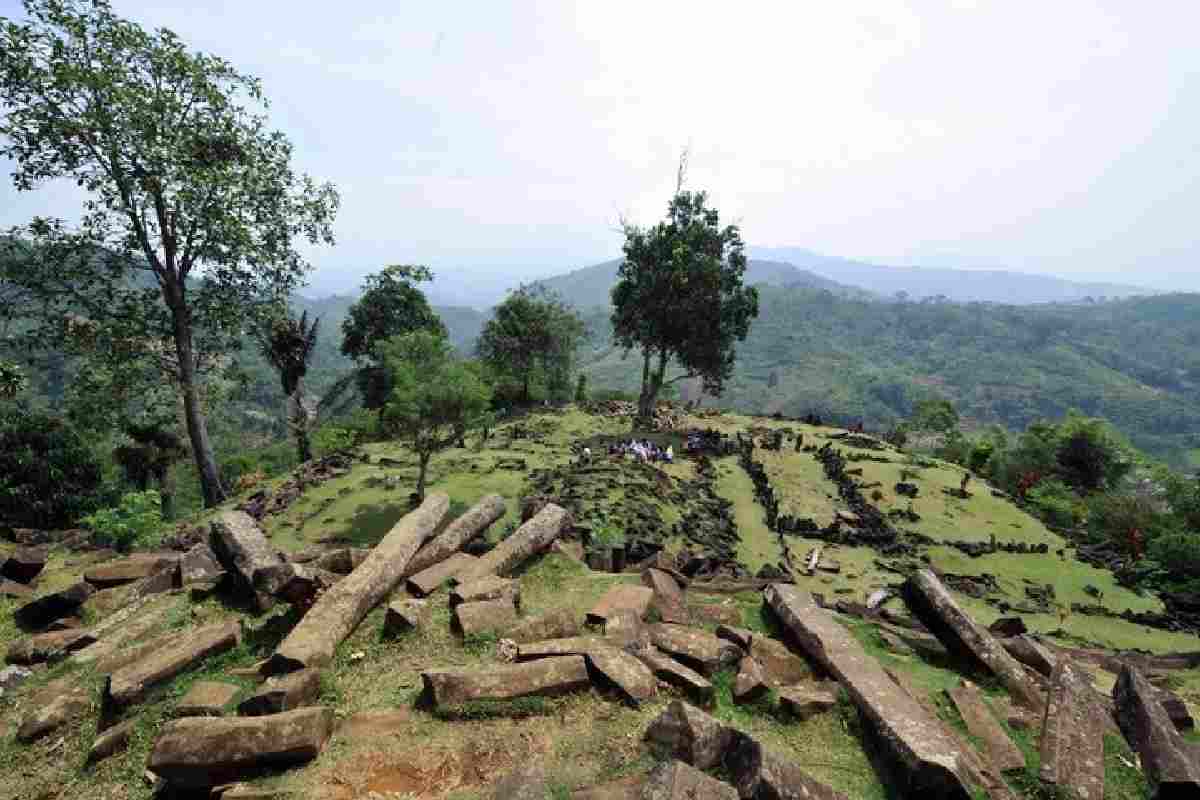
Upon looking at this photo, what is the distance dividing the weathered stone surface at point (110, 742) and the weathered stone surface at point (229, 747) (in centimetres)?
88

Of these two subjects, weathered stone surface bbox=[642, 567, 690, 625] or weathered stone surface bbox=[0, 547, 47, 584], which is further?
weathered stone surface bbox=[0, 547, 47, 584]

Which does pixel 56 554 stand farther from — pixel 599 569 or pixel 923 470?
pixel 923 470

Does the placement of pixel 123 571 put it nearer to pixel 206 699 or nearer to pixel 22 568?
pixel 22 568

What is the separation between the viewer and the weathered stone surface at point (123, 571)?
29.3 ft

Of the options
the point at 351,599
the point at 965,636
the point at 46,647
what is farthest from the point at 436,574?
the point at 965,636

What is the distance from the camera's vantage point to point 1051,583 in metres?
16.6

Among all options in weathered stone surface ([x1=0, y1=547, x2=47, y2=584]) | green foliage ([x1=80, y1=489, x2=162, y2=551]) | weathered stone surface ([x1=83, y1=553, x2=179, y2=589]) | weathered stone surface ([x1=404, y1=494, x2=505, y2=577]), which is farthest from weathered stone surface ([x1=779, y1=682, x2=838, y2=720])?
green foliage ([x1=80, y1=489, x2=162, y2=551])

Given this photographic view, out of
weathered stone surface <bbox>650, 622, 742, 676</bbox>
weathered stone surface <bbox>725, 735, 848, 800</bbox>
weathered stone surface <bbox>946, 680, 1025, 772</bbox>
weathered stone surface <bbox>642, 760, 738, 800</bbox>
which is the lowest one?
weathered stone surface <bbox>946, 680, 1025, 772</bbox>

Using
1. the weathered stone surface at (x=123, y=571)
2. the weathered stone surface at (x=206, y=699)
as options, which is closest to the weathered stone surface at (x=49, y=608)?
the weathered stone surface at (x=123, y=571)

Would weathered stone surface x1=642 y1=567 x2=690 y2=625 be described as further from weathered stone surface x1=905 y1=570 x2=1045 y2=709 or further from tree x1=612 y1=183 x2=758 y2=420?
tree x1=612 y1=183 x2=758 y2=420

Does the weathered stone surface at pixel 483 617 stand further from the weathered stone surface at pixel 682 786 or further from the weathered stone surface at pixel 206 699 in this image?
the weathered stone surface at pixel 682 786

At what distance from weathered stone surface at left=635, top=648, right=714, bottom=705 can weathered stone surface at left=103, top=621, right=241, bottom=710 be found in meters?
4.60

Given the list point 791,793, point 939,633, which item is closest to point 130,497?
point 791,793

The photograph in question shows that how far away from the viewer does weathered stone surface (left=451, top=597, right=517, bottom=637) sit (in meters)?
6.38
